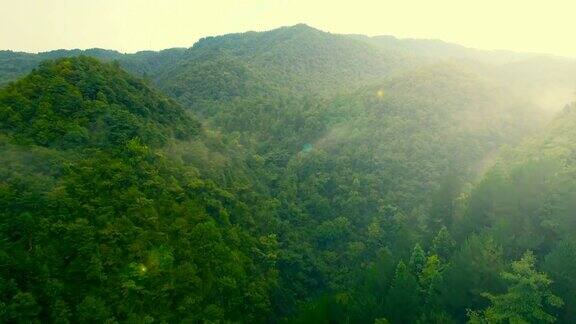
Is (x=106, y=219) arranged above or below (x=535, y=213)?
above

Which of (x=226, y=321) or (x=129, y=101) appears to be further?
(x=129, y=101)

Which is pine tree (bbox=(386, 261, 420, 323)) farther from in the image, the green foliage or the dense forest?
the green foliage

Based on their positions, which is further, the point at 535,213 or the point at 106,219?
the point at 535,213

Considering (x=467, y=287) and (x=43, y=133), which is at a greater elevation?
(x=43, y=133)

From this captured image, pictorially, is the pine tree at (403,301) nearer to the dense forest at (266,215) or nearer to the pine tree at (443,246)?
the dense forest at (266,215)

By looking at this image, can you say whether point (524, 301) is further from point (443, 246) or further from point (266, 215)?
point (266, 215)

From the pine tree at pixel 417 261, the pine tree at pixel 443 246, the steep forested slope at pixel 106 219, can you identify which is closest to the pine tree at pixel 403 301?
the pine tree at pixel 417 261

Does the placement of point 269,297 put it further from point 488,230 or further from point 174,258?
point 488,230

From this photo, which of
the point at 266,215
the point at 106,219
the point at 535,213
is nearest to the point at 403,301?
the point at 535,213

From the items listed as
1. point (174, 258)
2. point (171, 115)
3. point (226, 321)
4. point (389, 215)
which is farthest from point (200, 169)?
point (389, 215)
